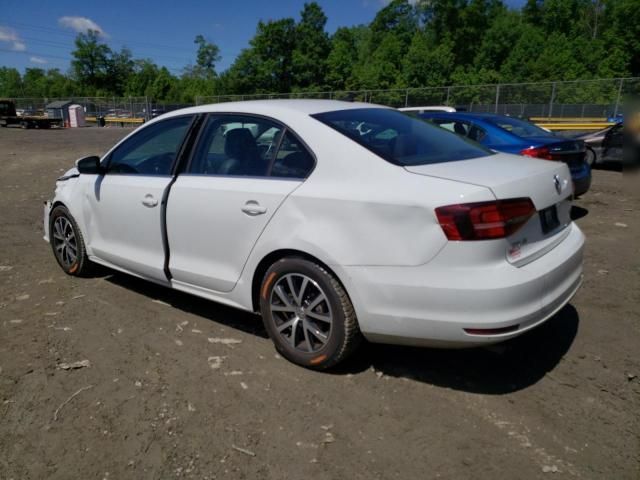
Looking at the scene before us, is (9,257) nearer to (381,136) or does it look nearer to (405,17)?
(381,136)

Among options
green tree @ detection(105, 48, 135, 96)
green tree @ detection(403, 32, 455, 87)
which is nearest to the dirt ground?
green tree @ detection(403, 32, 455, 87)

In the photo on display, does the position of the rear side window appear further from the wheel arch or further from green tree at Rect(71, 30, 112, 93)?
green tree at Rect(71, 30, 112, 93)

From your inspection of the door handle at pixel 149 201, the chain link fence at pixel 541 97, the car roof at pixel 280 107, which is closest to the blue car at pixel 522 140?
the car roof at pixel 280 107

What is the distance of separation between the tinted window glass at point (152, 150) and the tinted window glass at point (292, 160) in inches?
39.5

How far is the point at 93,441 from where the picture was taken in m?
2.56

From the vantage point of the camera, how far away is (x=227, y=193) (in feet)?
10.9

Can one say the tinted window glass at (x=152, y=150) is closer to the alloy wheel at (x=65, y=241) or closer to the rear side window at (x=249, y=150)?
the rear side window at (x=249, y=150)

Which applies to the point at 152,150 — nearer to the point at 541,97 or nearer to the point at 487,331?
the point at 487,331

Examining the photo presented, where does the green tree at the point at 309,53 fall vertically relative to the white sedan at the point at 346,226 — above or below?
above

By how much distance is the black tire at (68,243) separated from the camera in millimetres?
4688

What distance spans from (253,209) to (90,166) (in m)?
1.95

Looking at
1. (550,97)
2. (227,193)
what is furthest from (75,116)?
(227,193)

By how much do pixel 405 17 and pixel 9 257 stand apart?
8374cm

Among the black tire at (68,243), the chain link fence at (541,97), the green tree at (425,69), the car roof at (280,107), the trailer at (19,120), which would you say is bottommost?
the black tire at (68,243)
